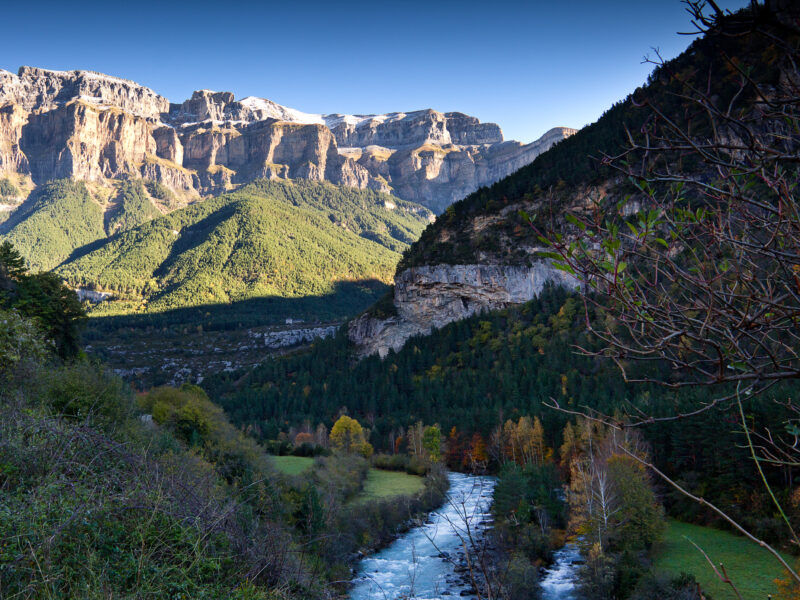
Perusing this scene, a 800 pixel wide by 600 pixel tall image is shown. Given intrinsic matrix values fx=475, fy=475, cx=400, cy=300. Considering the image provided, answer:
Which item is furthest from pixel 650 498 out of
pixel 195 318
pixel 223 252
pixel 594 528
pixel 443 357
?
pixel 223 252

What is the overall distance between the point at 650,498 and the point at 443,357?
46831 millimetres

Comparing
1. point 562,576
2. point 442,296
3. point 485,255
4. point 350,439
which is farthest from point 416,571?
point 442,296

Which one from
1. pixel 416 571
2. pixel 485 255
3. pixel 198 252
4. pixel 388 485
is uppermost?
pixel 198 252

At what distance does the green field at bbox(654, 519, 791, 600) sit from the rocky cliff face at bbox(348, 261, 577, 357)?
46394 millimetres

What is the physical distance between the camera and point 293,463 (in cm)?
3466

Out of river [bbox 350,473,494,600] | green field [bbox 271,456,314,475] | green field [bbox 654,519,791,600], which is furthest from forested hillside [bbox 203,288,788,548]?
river [bbox 350,473,494,600]

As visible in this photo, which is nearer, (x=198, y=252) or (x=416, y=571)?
(x=416, y=571)

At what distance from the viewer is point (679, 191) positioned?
279 centimetres

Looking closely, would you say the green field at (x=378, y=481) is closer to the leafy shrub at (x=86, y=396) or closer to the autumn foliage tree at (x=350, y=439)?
the autumn foliage tree at (x=350, y=439)

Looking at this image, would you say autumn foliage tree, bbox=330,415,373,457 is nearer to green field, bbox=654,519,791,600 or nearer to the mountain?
green field, bbox=654,519,791,600

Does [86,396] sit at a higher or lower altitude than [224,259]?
lower

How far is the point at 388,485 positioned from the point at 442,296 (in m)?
45.2

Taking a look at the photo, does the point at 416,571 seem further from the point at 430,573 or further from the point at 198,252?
the point at 198,252

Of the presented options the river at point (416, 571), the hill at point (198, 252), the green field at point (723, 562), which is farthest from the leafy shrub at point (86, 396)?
the hill at point (198, 252)
